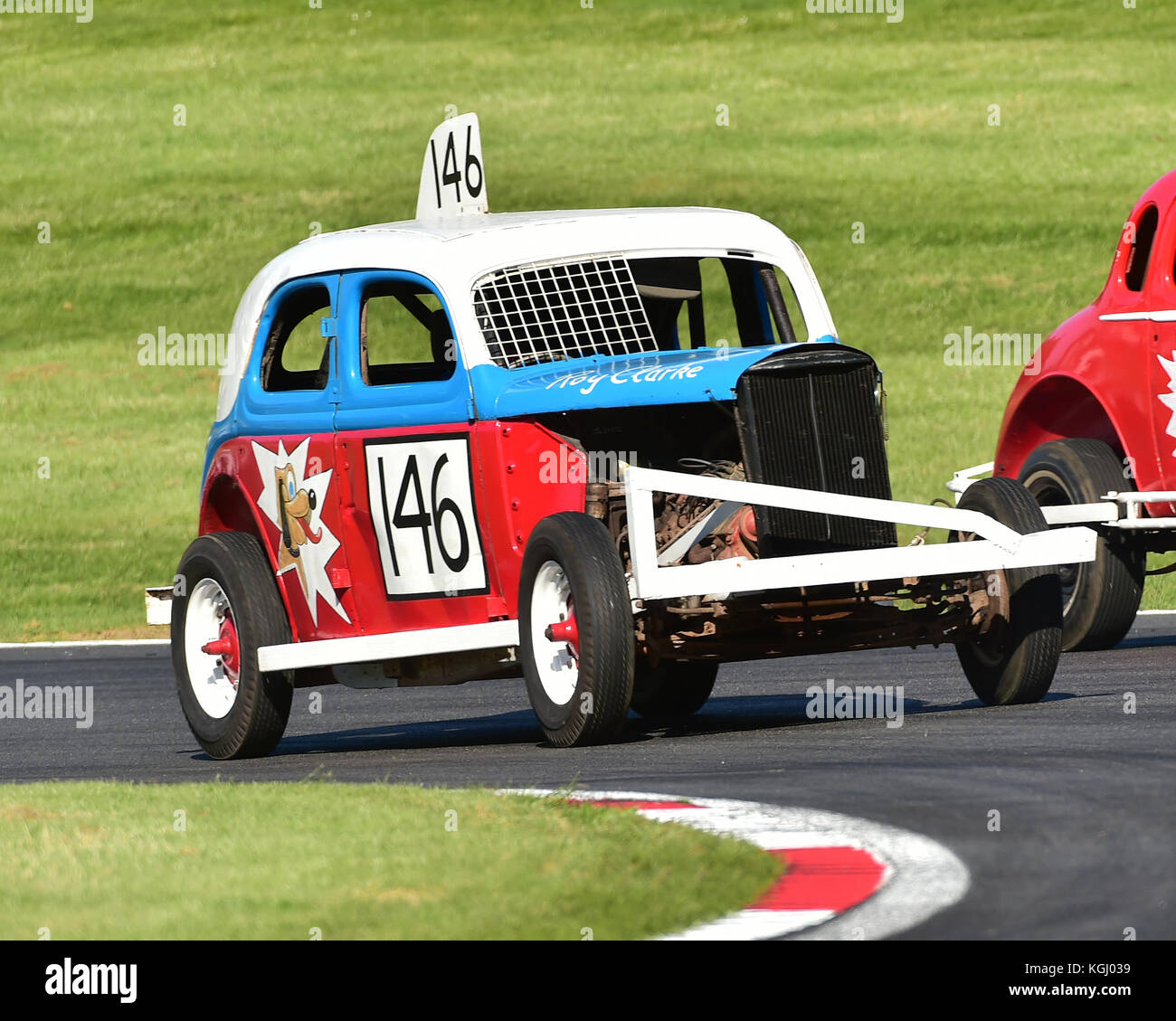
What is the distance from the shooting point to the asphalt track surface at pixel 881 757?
6164mm

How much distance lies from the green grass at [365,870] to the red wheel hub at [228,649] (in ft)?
9.16

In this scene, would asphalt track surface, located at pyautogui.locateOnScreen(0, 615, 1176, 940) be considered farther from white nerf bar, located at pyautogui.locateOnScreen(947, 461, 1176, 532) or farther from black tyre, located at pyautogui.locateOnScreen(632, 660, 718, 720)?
white nerf bar, located at pyautogui.locateOnScreen(947, 461, 1176, 532)

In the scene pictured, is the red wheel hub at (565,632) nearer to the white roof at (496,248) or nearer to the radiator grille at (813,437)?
the radiator grille at (813,437)

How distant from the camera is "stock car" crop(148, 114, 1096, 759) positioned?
9.35m

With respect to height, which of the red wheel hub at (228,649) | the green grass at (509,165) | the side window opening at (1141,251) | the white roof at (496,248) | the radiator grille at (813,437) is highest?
the green grass at (509,165)

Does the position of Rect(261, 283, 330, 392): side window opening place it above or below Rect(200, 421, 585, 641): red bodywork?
above

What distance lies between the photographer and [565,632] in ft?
30.7

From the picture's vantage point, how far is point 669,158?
39406 millimetres

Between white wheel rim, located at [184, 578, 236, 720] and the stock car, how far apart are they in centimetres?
1

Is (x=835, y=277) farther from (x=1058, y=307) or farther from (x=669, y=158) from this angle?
(x=669, y=158)

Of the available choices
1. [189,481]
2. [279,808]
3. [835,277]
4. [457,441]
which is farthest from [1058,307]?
[279,808]

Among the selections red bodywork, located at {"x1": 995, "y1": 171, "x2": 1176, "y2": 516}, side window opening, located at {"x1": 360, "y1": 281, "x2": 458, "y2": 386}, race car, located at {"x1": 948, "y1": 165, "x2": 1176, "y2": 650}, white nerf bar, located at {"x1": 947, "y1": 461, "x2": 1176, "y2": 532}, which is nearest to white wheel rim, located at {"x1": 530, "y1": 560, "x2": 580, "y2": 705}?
side window opening, located at {"x1": 360, "y1": 281, "x2": 458, "y2": 386}

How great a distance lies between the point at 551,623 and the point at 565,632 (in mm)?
116

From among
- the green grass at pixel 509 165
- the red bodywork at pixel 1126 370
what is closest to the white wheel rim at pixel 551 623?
the red bodywork at pixel 1126 370
